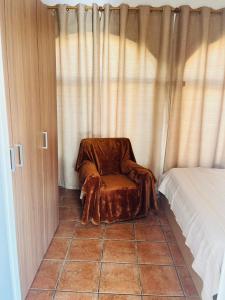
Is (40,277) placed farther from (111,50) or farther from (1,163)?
(111,50)

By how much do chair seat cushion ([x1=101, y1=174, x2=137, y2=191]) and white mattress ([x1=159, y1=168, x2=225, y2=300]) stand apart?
383mm

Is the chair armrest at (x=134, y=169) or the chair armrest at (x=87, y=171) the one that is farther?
the chair armrest at (x=134, y=169)

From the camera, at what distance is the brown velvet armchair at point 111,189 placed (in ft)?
8.66

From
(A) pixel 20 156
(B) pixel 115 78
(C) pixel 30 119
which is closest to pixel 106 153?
A: (B) pixel 115 78

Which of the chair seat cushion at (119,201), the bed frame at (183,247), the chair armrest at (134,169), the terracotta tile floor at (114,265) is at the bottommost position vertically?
the terracotta tile floor at (114,265)

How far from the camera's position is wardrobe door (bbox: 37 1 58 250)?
1.96 metres

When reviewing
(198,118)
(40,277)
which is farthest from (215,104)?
(40,277)

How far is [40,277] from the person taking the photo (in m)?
1.98

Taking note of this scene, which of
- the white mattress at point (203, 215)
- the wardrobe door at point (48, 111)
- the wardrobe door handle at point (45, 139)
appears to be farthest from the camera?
the wardrobe door handle at point (45, 139)

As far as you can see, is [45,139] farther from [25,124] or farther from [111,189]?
[111,189]

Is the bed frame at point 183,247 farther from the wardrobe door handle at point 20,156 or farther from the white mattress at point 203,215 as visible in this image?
the wardrobe door handle at point 20,156

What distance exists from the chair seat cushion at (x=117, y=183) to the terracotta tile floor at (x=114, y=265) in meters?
0.44

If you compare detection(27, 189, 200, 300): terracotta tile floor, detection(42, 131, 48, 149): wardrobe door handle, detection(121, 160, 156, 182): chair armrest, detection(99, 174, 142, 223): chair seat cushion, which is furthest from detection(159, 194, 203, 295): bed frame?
detection(42, 131, 48, 149): wardrobe door handle

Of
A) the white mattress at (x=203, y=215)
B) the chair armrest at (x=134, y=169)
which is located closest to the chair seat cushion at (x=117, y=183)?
the chair armrest at (x=134, y=169)
